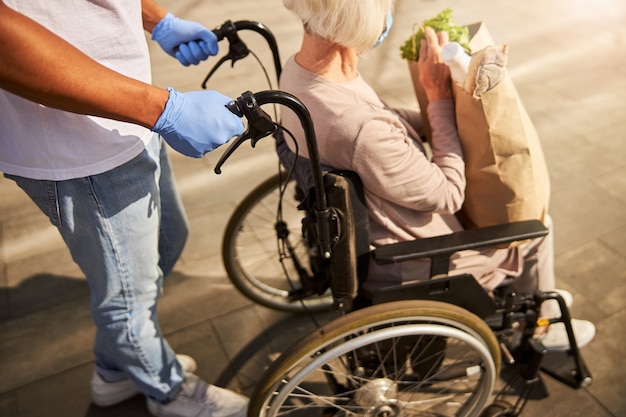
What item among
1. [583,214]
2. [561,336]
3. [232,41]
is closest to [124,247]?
[232,41]

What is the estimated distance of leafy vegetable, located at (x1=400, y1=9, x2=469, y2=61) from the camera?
1.59 meters

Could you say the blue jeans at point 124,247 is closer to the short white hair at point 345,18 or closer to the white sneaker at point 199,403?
the white sneaker at point 199,403

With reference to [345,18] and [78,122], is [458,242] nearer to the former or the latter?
[345,18]

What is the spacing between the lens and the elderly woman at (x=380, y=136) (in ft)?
4.44

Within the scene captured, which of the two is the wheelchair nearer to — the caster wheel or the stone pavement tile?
the caster wheel

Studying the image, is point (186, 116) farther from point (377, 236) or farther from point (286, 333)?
point (286, 333)

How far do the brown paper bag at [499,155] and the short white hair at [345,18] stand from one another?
0.32 m

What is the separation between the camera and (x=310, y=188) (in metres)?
1.49

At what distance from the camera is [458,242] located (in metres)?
1.46

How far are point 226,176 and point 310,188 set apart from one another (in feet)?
5.20

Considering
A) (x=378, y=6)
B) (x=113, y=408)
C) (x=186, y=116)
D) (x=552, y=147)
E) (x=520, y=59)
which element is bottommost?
(x=113, y=408)

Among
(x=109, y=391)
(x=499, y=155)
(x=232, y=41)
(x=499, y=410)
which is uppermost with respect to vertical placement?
(x=232, y=41)

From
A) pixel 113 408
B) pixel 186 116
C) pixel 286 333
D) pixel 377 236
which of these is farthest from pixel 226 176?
pixel 186 116

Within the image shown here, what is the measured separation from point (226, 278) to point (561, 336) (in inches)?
51.5
